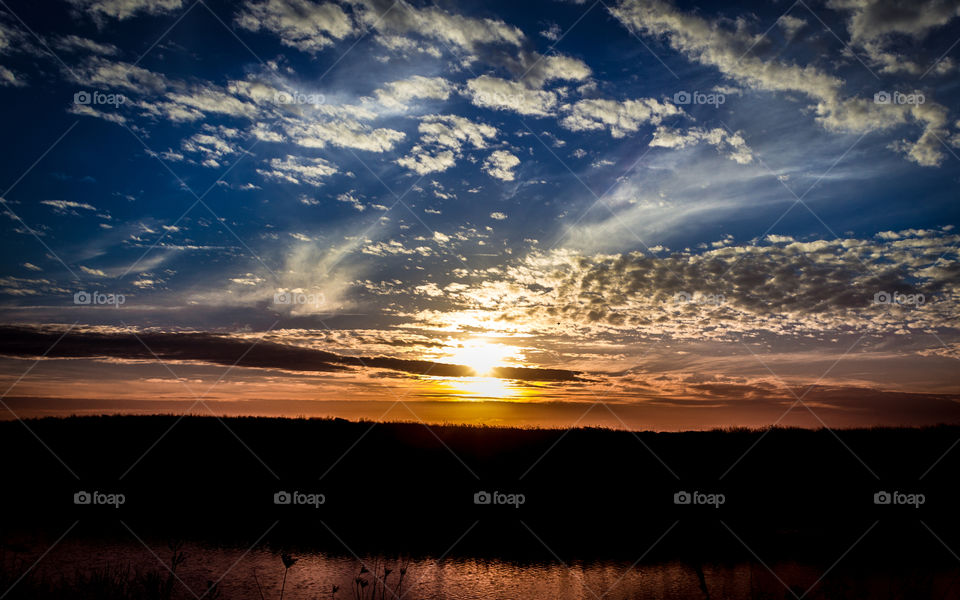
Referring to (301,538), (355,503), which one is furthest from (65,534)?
(355,503)

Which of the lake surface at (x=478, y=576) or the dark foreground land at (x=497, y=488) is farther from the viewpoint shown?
the dark foreground land at (x=497, y=488)

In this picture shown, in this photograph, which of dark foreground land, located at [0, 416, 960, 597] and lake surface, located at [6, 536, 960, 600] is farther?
dark foreground land, located at [0, 416, 960, 597]

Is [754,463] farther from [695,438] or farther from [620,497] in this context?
[620,497]

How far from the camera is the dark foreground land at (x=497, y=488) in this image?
54.8 feet

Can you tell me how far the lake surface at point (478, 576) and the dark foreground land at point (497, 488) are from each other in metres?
1.05

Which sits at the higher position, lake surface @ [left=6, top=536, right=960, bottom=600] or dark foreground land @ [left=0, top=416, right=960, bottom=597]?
dark foreground land @ [left=0, top=416, right=960, bottom=597]

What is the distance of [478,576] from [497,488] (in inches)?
398

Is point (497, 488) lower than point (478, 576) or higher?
higher

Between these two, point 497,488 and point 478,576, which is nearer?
point 478,576

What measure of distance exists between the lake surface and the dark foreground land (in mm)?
1050

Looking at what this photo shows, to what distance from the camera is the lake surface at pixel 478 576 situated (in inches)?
452

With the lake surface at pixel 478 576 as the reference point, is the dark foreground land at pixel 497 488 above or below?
above

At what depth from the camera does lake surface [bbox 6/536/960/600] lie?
11469 millimetres

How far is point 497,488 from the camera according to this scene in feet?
75.8
